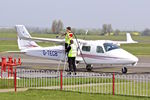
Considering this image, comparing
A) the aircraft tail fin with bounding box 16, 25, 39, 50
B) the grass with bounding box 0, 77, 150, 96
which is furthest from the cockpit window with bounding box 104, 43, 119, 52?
the grass with bounding box 0, 77, 150, 96

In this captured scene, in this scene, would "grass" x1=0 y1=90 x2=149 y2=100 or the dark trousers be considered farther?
the dark trousers

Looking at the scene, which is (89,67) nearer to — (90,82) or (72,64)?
(72,64)

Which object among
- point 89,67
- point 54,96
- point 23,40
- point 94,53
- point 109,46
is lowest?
point 89,67

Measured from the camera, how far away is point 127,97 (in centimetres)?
1652

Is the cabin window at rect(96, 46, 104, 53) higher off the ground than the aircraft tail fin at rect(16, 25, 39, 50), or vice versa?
the aircraft tail fin at rect(16, 25, 39, 50)

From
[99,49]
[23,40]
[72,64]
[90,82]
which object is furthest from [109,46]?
[90,82]

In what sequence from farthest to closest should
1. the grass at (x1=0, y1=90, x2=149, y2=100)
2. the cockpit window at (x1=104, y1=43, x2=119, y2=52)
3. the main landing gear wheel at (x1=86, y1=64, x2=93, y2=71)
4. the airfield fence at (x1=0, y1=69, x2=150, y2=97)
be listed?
the main landing gear wheel at (x1=86, y1=64, x2=93, y2=71)
the cockpit window at (x1=104, y1=43, x2=119, y2=52)
the airfield fence at (x1=0, y1=69, x2=150, y2=97)
the grass at (x1=0, y1=90, x2=149, y2=100)

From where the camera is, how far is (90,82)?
20156 mm

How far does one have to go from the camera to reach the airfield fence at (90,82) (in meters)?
17.6

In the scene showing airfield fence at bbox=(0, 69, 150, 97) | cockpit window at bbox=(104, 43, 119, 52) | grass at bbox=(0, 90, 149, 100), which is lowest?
grass at bbox=(0, 90, 149, 100)

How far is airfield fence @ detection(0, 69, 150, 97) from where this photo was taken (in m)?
17.6

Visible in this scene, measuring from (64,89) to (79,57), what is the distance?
12.2m

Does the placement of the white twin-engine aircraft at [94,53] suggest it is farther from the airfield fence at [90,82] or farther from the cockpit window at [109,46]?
the airfield fence at [90,82]

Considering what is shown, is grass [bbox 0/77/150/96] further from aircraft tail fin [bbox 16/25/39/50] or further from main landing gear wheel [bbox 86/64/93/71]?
aircraft tail fin [bbox 16/25/39/50]
